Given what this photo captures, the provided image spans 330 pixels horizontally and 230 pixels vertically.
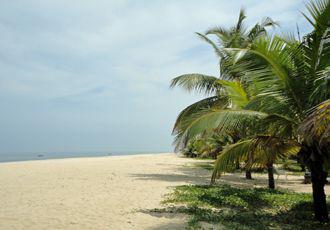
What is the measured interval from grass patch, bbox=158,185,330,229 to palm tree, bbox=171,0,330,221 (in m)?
0.91

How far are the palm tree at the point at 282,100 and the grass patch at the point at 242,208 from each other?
91cm

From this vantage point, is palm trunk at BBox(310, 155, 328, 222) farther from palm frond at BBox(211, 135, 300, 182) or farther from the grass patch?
palm frond at BBox(211, 135, 300, 182)

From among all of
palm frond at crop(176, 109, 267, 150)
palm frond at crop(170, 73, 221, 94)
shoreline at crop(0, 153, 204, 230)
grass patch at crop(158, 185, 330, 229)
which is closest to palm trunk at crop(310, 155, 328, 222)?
grass patch at crop(158, 185, 330, 229)

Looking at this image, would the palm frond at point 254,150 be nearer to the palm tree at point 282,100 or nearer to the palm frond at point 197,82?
the palm tree at point 282,100

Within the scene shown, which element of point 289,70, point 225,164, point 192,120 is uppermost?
point 289,70

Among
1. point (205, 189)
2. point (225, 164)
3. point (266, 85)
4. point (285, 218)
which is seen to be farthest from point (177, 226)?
point (205, 189)

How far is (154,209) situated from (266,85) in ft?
12.9

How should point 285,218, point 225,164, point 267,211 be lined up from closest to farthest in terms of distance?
point 225,164 → point 285,218 → point 267,211

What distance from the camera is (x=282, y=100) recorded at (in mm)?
7770

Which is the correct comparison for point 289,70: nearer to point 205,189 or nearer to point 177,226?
point 177,226

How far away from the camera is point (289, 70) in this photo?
754 centimetres

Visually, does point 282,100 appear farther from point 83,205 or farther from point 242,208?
point 83,205

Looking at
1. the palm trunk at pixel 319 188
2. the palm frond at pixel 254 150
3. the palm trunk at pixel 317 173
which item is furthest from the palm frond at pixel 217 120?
the palm trunk at pixel 319 188

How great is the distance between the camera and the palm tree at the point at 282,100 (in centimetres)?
736
